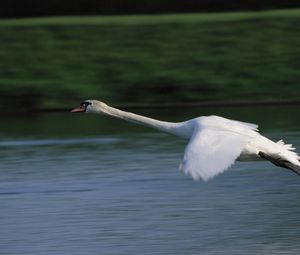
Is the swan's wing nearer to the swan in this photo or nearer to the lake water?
the swan

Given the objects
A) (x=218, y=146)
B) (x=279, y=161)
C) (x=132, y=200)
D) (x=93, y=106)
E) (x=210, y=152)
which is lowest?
(x=210, y=152)

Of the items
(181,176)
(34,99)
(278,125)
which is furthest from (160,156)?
(34,99)

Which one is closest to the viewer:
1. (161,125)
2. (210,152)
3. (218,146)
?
(210,152)

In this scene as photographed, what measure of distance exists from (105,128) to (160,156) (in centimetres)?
293

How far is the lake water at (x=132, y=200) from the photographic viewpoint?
8.45 meters

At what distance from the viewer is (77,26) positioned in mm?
20766

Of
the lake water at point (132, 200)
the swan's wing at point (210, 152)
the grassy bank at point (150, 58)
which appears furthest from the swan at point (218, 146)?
the grassy bank at point (150, 58)

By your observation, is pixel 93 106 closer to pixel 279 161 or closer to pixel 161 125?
pixel 161 125

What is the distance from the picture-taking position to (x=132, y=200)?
32.7 ft

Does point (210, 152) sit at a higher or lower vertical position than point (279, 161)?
lower

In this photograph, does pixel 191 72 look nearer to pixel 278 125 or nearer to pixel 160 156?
pixel 278 125

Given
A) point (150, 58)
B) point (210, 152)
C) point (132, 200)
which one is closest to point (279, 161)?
point (210, 152)

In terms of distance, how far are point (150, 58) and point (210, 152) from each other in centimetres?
1234

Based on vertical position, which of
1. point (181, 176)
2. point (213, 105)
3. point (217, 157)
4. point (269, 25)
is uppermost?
point (269, 25)
